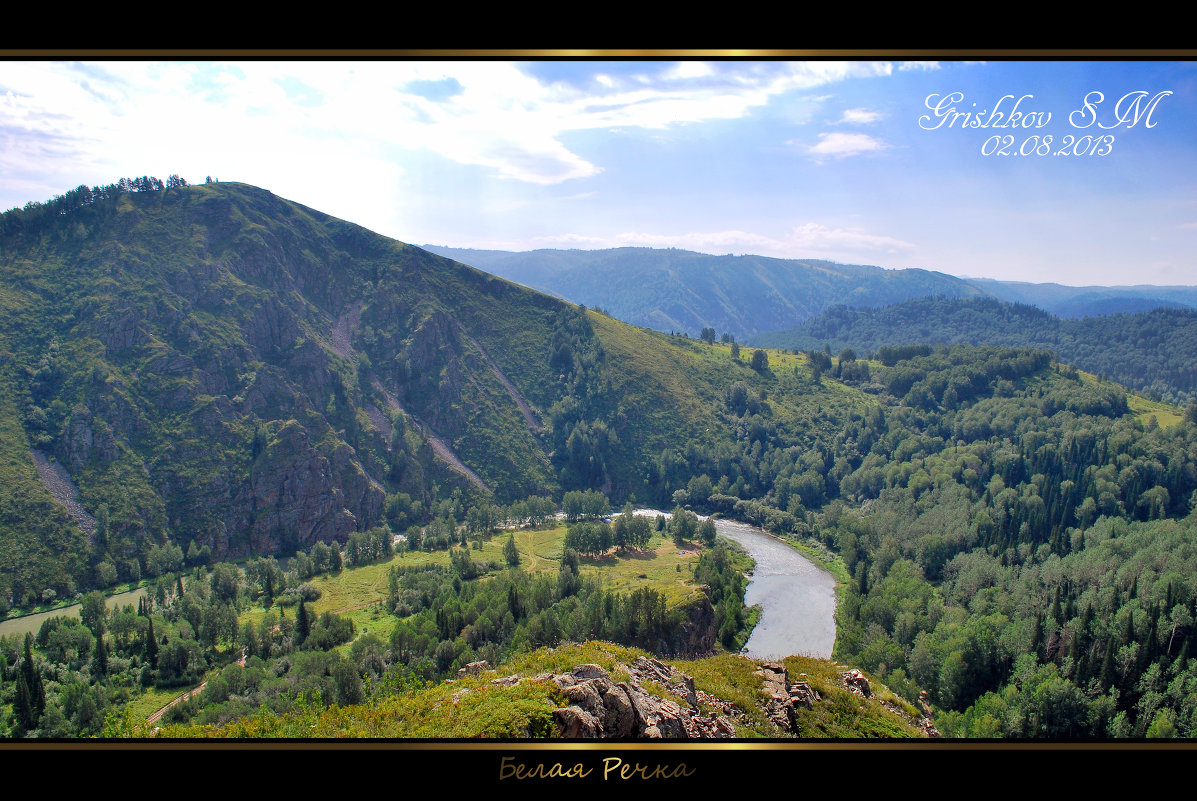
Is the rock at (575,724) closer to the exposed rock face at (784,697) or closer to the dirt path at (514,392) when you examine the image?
the exposed rock face at (784,697)

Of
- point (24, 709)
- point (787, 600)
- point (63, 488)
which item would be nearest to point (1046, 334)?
point (787, 600)

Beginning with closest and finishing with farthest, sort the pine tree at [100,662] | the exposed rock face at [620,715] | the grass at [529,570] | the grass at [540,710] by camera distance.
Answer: the grass at [540,710], the exposed rock face at [620,715], the pine tree at [100,662], the grass at [529,570]

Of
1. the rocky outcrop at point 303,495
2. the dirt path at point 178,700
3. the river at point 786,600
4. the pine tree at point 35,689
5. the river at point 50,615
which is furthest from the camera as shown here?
the rocky outcrop at point 303,495

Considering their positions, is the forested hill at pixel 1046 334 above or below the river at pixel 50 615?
above

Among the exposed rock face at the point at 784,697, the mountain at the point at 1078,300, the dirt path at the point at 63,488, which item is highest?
the mountain at the point at 1078,300

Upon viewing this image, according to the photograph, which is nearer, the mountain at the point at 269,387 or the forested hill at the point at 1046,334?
the mountain at the point at 269,387

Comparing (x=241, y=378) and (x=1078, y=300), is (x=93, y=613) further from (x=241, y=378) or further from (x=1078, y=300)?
(x=1078, y=300)

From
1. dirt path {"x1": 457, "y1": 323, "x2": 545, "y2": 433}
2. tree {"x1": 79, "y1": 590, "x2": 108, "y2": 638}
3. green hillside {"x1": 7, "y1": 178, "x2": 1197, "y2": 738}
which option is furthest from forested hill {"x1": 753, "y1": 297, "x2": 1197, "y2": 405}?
tree {"x1": 79, "y1": 590, "x2": 108, "y2": 638}

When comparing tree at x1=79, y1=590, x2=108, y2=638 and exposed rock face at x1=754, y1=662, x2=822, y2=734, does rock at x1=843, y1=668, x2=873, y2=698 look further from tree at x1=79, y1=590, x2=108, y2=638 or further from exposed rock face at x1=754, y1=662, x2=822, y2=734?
tree at x1=79, y1=590, x2=108, y2=638

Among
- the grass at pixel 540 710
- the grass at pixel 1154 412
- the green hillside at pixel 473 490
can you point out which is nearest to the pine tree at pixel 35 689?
the green hillside at pixel 473 490
